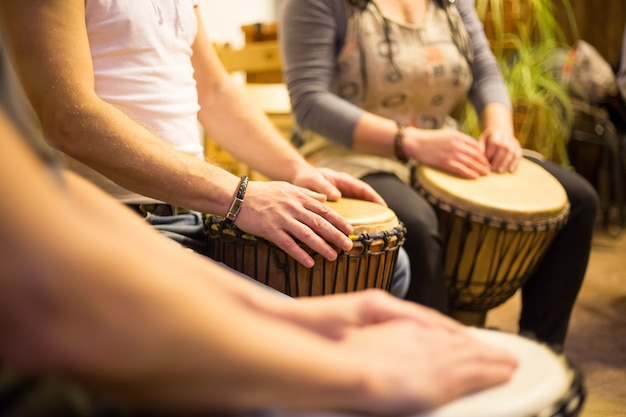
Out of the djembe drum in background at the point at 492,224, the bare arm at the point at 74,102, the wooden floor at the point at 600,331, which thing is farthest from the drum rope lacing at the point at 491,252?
the bare arm at the point at 74,102

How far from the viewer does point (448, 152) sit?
64.6 inches

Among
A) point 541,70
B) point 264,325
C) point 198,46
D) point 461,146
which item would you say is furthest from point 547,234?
point 541,70

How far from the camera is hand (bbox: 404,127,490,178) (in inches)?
64.4

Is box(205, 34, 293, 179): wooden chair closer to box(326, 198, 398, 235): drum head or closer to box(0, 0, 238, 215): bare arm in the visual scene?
box(326, 198, 398, 235): drum head

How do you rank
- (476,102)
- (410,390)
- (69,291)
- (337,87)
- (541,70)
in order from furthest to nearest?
(541,70) < (476,102) < (337,87) < (410,390) < (69,291)

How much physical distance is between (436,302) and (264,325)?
1188mm

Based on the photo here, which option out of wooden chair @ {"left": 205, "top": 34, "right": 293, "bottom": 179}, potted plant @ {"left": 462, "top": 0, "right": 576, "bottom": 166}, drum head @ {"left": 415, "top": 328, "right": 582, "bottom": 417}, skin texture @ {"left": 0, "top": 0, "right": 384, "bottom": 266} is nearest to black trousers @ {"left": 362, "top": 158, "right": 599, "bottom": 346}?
skin texture @ {"left": 0, "top": 0, "right": 384, "bottom": 266}

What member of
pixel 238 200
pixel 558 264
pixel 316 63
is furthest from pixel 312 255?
pixel 558 264

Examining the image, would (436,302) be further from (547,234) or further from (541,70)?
(541,70)

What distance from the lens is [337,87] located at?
72.8 inches

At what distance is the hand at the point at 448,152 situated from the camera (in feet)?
5.37

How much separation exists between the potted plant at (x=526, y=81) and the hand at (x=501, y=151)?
1.59 m

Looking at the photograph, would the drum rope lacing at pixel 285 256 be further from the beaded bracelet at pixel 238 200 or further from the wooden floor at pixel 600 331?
the wooden floor at pixel 600 331

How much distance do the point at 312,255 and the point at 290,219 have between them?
96 millimetres
